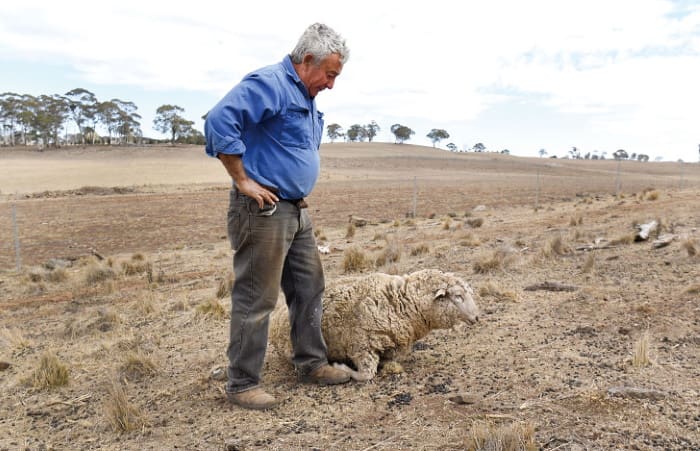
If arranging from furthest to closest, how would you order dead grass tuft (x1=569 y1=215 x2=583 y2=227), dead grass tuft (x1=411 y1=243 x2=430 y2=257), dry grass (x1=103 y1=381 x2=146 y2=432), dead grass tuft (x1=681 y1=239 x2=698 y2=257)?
dead grass tuft (x1=569 y1=215 x2=583 y2=227), dead grass tuft (x1=411 y1=243 x2=430 y2=257), dead grass tuft (x1=681 y1=239 x2=698 y2=257), dry grass (x1=103 y1=381 x2=146 y2=432)

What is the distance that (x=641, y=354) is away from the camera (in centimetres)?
448

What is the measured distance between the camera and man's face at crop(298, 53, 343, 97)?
12.8 ft

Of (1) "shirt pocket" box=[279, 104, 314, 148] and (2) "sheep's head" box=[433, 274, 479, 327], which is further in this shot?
(2) "sheep's head" box=[433, 274, 479, 327]

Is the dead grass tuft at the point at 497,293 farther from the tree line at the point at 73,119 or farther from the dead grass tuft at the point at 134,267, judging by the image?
the tree line at the point at 73,119

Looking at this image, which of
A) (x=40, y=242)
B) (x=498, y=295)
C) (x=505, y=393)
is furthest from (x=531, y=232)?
(x=40, y=242)

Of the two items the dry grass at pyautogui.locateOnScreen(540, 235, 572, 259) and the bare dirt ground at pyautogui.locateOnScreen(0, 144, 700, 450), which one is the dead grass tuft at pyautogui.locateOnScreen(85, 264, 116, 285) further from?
the dry grass at pyautogui.locateOnScreen(540, 235, 572, 259)

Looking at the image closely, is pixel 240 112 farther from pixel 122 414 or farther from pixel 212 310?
pixel 212 310

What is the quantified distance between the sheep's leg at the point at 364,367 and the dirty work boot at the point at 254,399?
0.68 m

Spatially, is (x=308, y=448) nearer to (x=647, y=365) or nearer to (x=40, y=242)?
(x=647, y=365)

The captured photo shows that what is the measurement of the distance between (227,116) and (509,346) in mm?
3263

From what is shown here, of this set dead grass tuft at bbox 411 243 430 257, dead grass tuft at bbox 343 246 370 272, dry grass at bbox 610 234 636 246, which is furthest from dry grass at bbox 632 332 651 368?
dead grass tuft at bbox 411 243 430 257

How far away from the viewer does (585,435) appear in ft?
11.3

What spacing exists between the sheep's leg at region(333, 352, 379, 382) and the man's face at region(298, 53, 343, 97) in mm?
2165

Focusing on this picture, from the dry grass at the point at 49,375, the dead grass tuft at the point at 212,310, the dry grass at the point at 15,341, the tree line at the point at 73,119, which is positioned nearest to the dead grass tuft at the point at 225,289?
the dead grass tuft at the point at 212,310
